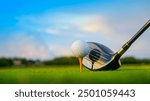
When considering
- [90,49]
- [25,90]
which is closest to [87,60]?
[90,49]

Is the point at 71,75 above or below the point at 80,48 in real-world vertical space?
below

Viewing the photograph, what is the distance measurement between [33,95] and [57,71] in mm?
295

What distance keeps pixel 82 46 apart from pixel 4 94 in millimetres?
656

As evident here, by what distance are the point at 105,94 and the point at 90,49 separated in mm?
411

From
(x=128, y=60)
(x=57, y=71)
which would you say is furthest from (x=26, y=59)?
(x=128, y=60)

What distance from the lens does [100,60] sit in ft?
24.0

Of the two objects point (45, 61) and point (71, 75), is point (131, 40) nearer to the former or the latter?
point (71, 75)

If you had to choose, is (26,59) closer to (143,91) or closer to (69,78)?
(69,78)

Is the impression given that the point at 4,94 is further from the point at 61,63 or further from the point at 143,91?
the point at 143,91

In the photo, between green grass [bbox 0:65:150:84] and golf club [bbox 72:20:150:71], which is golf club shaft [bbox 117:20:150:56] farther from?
green grass [bbox 0:65:150:84]

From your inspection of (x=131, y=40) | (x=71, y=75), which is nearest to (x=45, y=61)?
(x=71, y=75)

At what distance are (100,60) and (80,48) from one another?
0.29 m

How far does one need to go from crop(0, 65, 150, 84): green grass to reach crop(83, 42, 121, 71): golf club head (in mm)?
57

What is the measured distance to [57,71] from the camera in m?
7.18
